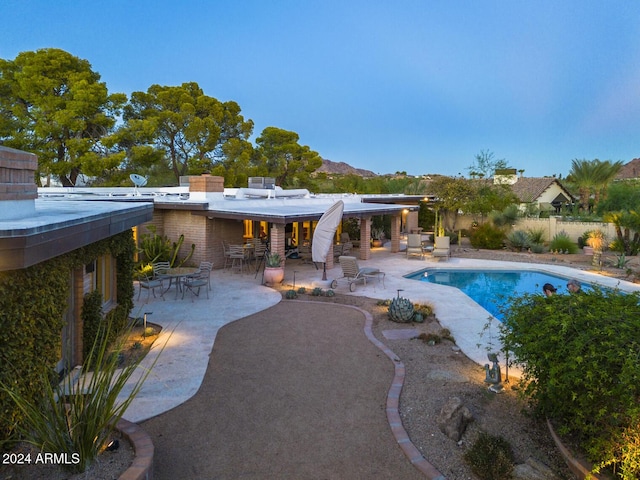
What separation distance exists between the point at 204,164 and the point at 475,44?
37324 mm

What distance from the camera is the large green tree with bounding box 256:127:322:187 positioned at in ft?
154

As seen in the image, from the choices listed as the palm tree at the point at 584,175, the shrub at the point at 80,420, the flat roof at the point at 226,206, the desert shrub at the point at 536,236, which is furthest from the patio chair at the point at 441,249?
the palm tree at the point at 584,175

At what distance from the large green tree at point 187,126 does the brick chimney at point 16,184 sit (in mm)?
33368

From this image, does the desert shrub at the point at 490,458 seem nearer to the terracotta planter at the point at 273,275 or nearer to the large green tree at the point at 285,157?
the terracotta planter at the point at 273,275

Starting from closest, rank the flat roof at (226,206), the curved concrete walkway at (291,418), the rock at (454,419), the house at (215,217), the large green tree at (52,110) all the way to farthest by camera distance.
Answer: the curved concrete walkway at (291,418) → the rock at (454,419) → the flat roof at (226,206) → the house at (215,217) → the large green tree at (52,110)

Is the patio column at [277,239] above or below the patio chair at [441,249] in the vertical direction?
above

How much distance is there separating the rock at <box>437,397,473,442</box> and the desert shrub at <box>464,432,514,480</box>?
330 mm

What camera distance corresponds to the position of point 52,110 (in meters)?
27.2

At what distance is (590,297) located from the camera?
517 centimetres

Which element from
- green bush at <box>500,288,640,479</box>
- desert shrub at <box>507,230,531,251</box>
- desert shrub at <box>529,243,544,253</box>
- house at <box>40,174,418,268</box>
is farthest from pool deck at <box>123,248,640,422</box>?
desert shrub at <box>507,230,531,251</box>

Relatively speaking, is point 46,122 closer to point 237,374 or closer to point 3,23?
point 3,23

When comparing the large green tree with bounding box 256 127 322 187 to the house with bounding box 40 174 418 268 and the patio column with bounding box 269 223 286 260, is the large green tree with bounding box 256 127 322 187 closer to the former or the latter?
the house with bounding box 40 174 418 268

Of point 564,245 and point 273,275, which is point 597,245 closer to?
point 564,245

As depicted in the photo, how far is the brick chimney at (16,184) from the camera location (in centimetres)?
468
